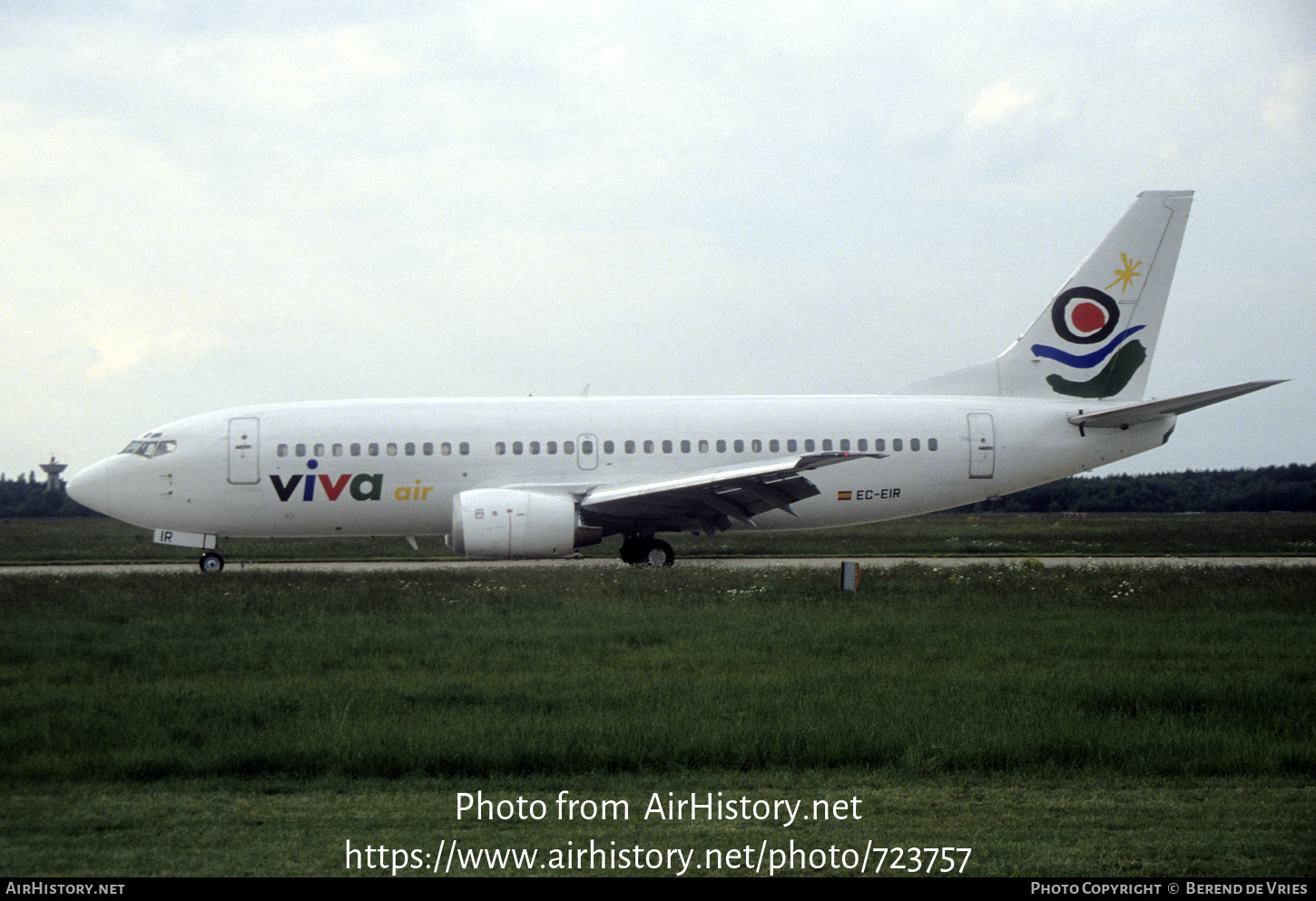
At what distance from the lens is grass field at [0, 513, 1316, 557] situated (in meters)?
29.6

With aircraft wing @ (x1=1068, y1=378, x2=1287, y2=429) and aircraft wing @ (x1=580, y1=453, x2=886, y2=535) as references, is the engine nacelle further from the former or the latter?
aircraft wing @ (x1=1068, y1=378, x2=1287, y2=429)

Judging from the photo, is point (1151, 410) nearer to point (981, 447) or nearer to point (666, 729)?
point (981, 447)

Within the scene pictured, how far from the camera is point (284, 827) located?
22.4 feet

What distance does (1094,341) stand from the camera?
25.8 metres

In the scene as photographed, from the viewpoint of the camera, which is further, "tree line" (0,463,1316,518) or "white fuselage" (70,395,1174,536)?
"tree line" (0,463,1316,518)

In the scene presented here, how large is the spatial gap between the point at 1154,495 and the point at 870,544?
40.0 meters

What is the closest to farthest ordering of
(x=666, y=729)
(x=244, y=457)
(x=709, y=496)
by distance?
(x=666, y=729)
(x=709, y=496)
(x=244, y=457)

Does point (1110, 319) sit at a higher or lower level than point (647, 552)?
higher

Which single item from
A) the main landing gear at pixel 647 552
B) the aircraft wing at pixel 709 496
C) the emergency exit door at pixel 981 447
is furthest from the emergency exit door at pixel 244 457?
the emergency exit door at pixel 981 447

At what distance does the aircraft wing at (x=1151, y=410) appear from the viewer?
893 inches

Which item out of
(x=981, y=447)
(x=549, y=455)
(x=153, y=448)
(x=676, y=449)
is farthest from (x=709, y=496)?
(x=153, y=448)

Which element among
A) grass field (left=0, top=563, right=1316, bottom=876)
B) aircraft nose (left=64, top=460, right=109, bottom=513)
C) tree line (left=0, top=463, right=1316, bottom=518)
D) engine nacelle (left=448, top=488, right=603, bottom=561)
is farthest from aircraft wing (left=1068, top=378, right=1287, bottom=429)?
tree line (left=0, top=463, right=1316, bottom=518)

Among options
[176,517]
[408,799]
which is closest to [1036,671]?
[408,799]

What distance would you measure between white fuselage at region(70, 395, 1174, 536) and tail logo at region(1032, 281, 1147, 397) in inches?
22.5
